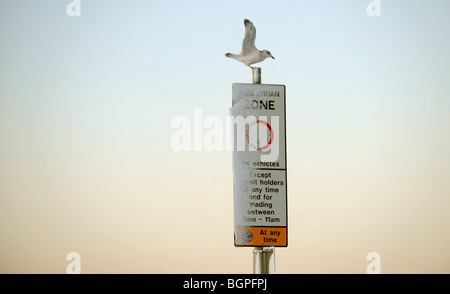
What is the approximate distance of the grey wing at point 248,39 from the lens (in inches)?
315

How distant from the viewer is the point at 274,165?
7.44 metres

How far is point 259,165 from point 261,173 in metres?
0.10

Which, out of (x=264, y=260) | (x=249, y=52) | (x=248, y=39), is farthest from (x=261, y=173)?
(x=248, y=39)

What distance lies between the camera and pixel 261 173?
7.40 metres

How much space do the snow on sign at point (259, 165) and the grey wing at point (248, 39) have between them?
77 cm

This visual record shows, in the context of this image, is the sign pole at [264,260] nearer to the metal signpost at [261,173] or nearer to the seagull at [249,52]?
the metal signpost at [261,173]

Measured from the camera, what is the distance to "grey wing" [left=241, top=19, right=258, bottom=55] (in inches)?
315

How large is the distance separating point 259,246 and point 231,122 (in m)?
1.50

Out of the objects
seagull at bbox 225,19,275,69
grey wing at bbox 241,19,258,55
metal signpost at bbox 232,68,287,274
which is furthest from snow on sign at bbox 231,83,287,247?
grey wing at bbox 241,19,258,55

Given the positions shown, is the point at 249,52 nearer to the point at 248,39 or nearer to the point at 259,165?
the point at 248,39

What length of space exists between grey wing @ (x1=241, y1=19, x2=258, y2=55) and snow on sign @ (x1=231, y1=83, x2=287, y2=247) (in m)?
0.77

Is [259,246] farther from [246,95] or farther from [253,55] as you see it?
[253,55]
